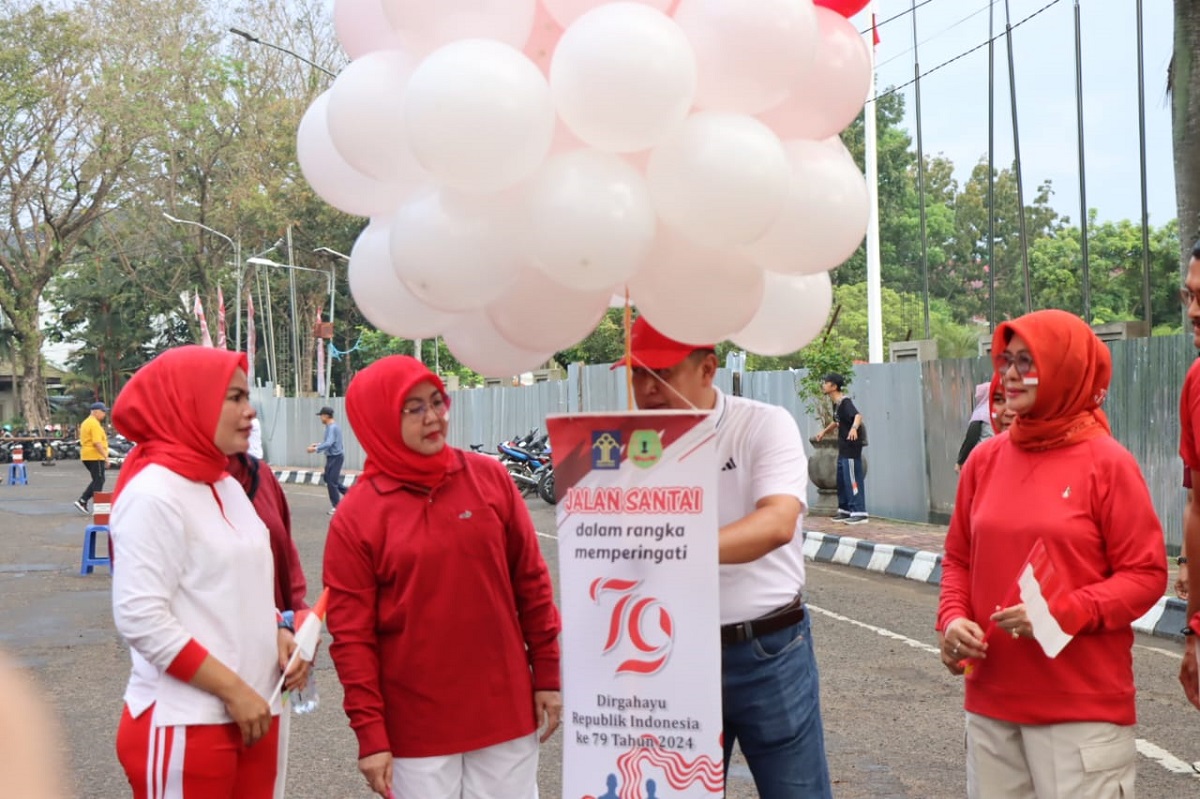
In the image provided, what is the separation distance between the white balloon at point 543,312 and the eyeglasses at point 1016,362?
1049 millimetres

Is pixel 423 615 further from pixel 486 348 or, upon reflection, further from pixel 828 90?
pixel 828 90

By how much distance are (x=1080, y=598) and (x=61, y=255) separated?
171 feet

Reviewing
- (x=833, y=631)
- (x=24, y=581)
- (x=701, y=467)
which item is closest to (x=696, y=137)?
(x=701, y=467)

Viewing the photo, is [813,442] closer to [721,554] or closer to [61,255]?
[721,554]

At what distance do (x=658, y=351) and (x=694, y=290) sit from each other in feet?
1.17

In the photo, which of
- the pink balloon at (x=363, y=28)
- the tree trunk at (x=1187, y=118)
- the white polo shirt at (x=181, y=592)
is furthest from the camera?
the tree trunk at (x=1187, y=118)

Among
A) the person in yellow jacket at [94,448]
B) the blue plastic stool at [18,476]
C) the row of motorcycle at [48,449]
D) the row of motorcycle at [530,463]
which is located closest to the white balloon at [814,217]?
the row of motorcycle at [530,463]

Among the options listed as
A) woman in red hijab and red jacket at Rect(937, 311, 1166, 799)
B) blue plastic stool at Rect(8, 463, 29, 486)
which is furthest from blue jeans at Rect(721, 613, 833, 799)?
blue plastic stool at Rect(8, 463, 29, 486)

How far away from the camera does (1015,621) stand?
11.4ft

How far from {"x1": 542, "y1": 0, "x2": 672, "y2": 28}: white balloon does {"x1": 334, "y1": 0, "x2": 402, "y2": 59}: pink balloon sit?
1.39ft

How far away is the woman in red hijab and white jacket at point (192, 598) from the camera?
11.4 feet

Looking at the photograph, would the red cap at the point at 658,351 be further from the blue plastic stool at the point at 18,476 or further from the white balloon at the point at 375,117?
the blue plastic stool at the point at 18,476

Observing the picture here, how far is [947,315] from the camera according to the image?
58.3 metres

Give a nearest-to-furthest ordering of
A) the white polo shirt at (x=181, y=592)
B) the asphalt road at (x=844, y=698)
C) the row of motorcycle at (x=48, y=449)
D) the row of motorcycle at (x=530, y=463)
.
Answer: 1. the white polo shirt at (x=181, y=592)
2. the asphalt road at (x=844, y=698)
3. the row of motorcycle at (x=530, y=463)
4. the row of motorcycle at (x=48, y=449)
